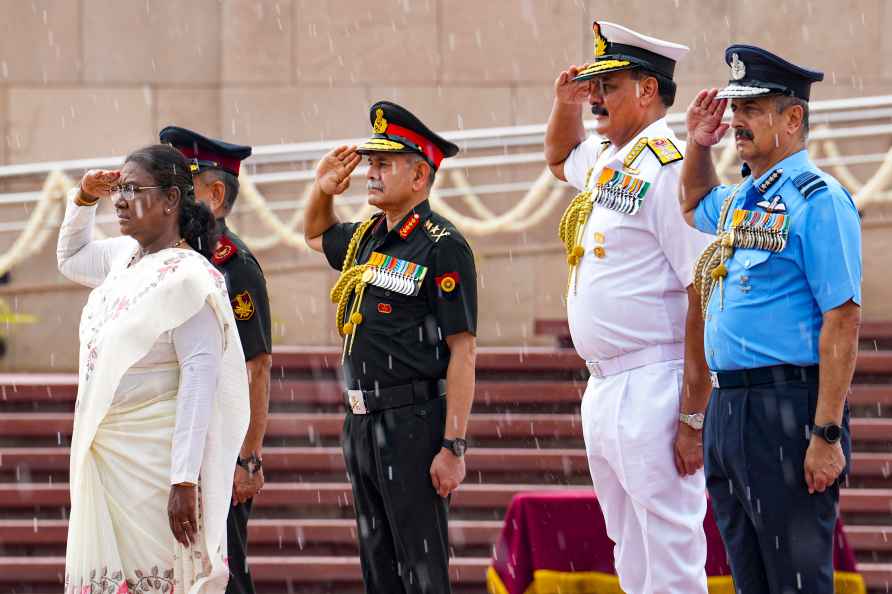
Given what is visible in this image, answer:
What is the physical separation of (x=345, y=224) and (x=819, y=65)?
7.80 metres

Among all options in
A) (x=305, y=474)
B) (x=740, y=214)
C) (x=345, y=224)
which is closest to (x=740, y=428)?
(x=740, y=214)

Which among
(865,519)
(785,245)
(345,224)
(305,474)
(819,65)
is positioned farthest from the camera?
(819,65)

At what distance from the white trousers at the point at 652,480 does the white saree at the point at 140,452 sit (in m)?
1.24

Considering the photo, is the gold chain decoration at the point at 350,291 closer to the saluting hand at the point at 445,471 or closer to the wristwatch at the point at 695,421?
the saluting hand at the point at 445,471

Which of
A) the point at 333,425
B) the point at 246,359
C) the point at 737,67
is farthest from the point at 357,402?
the point at 333,425

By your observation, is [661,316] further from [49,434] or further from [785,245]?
[49,434]

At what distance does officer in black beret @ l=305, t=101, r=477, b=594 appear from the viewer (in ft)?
14.8

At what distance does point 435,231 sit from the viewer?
465cm

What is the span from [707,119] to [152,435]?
6.37 feet

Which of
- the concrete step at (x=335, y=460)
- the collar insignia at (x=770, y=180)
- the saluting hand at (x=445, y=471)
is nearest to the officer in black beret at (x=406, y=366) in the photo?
the saluting hand at (x=445, y=471)

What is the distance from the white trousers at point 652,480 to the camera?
14.1ft

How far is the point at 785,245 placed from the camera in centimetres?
386

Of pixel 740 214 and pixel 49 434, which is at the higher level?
pixel 740 214

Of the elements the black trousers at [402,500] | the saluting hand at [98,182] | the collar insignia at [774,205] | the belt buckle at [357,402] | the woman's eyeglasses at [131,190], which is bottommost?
the black trousers at [402,500]
